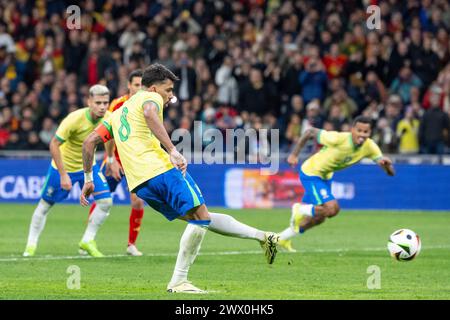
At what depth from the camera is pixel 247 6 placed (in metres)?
28.2

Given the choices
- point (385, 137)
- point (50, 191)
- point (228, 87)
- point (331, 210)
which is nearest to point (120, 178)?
point (50, 191)

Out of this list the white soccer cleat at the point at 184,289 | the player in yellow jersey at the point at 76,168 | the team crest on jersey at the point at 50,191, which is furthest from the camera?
the team crest on jersey at the point at 50,191

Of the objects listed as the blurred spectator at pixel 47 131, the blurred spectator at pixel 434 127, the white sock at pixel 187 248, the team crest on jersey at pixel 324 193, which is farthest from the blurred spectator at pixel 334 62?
the white sock at pixel 187 248

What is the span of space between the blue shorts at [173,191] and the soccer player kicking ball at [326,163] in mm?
5415

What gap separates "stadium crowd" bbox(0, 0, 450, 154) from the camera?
24.8 meters

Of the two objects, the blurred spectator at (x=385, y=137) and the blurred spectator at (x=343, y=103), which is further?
the blurred spectator at (x=343, y=103)

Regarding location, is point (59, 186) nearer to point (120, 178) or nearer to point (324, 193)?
point (120, 178)

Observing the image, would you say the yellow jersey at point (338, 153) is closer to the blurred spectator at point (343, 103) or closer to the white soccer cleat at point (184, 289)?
the white soccer cleat at point (184, 289)

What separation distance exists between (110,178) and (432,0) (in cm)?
1356

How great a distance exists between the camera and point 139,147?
35.7 ft

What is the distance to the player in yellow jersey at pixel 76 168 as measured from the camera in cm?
1485

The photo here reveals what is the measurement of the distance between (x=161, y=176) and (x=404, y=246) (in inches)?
139

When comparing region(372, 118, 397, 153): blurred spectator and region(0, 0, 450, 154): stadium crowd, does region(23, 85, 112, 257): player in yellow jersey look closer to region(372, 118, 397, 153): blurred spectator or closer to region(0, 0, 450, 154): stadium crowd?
region(0, 0, 450, 154): stadium crowd
